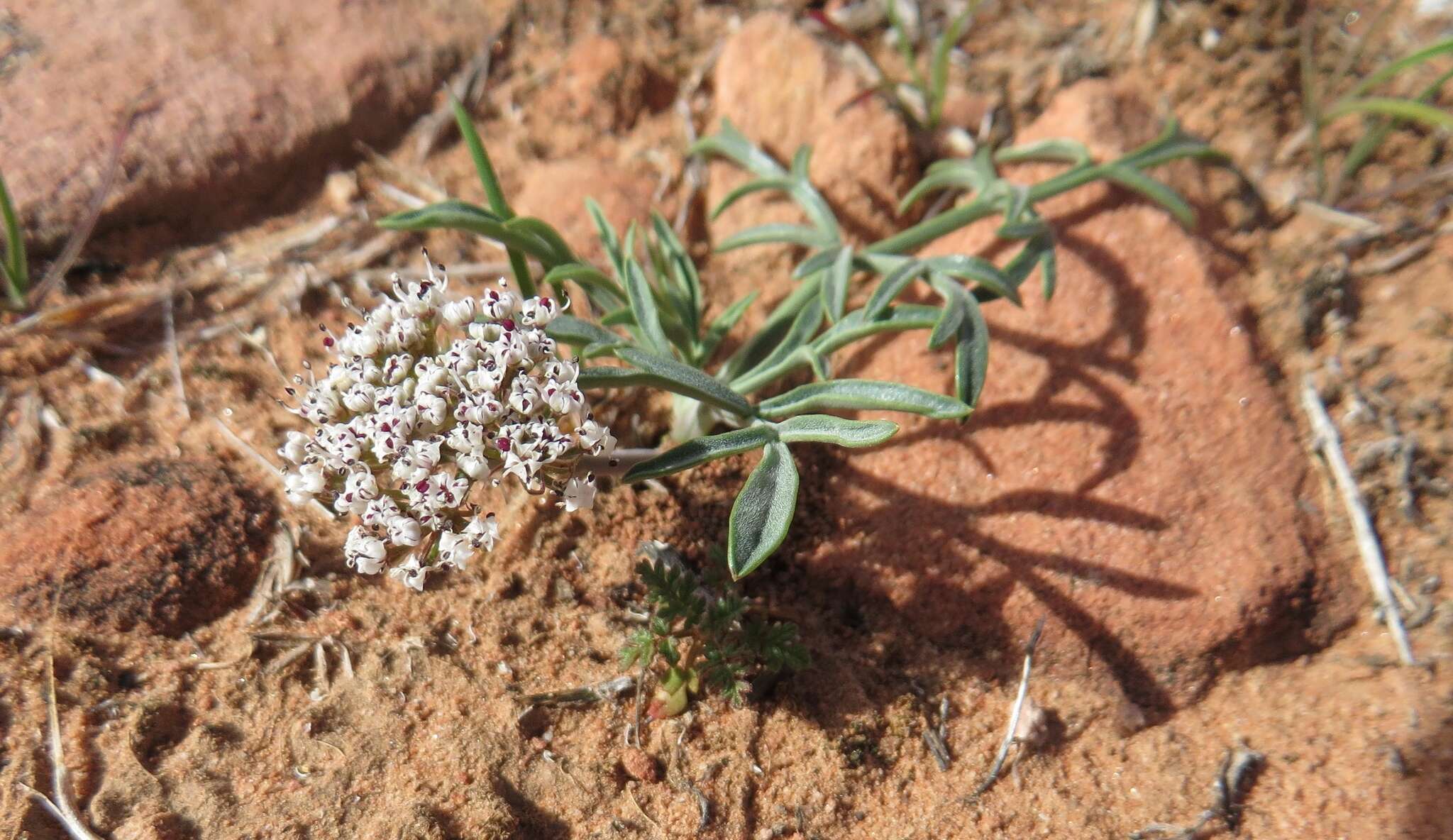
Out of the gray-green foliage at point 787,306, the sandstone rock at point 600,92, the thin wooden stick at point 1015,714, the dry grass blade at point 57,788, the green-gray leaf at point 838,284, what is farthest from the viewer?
the sandstone rock at point 600,92

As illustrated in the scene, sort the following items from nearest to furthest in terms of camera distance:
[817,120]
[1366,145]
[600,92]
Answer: [1366,145]
[817,120]
[600,92]

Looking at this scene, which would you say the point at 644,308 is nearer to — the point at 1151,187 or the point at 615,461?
the point at 615,461

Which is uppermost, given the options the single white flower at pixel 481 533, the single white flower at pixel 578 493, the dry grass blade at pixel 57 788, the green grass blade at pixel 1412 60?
the green grass blade at pixel 1412 60

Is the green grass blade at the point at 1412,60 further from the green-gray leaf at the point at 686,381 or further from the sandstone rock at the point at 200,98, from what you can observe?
the sandstone rock at the point at 200,98

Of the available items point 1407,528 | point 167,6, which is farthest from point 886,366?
point 167,6

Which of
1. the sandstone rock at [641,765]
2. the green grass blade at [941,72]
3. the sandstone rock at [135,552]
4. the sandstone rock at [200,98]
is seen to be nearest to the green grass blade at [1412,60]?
the green grass blade at [941,72]

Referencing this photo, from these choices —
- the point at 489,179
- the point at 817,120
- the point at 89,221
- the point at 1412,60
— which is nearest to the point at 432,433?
the point at 489,179

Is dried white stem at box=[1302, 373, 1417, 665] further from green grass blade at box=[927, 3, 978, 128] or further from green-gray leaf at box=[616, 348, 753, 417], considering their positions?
green-gray leaf at box=[616, 348, 753, 417]

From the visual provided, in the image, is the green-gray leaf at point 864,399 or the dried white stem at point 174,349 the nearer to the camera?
the green-gray leaf at point 864,399

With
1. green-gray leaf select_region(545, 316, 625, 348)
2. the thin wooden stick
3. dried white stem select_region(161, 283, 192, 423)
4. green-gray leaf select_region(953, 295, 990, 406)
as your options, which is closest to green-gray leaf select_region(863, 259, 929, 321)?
green-gray leaf select_region(953, 295, 990, 406)
